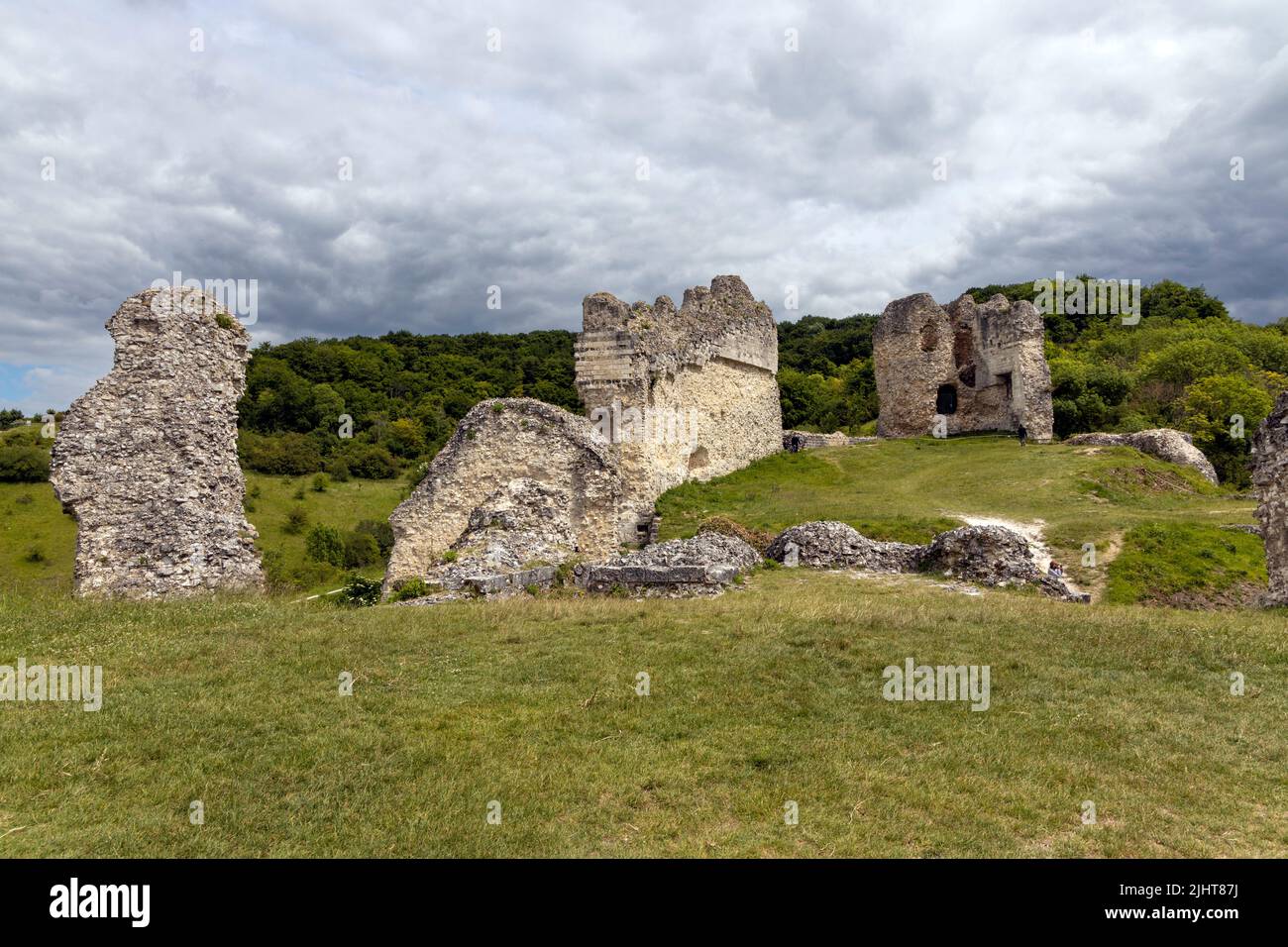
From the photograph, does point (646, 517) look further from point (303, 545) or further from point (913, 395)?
point (303, 545)

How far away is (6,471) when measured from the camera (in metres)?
47.5

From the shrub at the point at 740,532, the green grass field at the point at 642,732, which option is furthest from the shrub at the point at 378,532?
the green grass field at the point at 642,732

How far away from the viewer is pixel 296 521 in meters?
51.1

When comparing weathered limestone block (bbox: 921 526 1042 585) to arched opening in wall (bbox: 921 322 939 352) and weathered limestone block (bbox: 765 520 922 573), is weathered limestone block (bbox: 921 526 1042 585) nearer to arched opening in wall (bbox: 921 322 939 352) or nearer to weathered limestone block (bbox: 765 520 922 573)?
weathered limestone block (bbox: 765 520 922 573)

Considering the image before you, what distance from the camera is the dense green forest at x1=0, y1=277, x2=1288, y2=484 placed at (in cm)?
3484

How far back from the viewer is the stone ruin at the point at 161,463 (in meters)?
12.5

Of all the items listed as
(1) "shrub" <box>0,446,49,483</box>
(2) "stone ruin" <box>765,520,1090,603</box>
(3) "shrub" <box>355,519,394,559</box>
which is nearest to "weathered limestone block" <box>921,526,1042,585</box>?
(2) "stone ruin" <box>765,520,1090,603</box>

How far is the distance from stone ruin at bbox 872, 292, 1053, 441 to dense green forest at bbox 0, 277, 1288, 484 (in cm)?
350

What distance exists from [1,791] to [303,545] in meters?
47.2

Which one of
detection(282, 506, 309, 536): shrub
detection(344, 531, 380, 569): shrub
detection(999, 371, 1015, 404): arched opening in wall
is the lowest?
detection(344, 531, 380, 569): shrub

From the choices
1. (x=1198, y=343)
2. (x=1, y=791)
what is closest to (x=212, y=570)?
(x=1, y=791)

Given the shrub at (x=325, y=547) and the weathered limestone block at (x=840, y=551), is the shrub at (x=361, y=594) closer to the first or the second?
the weathered limestone block at (x=840, y=551)

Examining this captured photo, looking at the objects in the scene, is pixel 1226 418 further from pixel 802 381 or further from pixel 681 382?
pixel 802 381

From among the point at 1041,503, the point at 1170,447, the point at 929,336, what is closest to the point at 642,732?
the point at 1041,503
